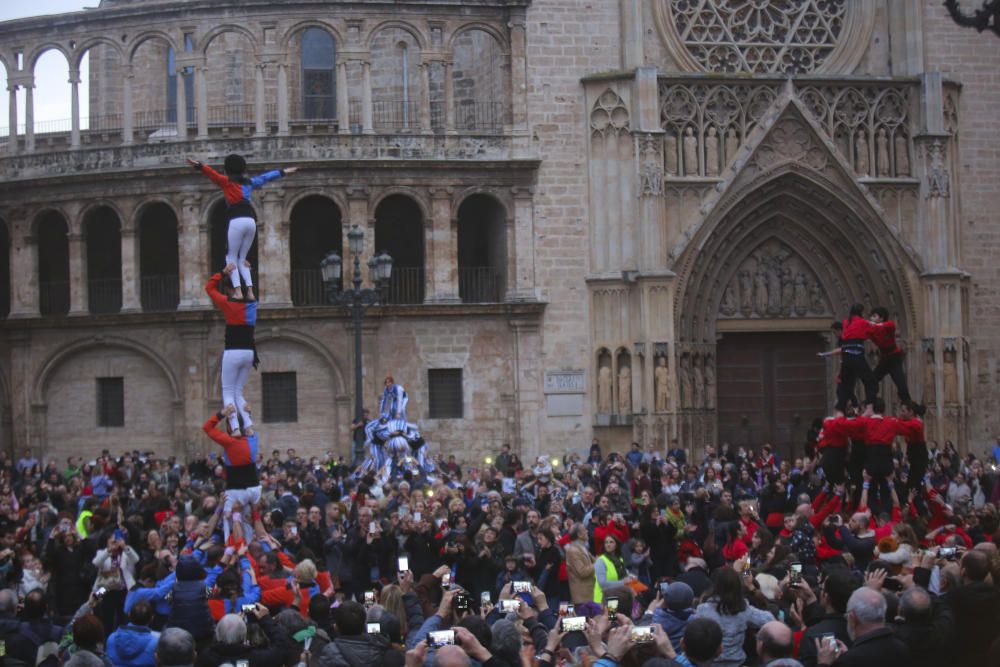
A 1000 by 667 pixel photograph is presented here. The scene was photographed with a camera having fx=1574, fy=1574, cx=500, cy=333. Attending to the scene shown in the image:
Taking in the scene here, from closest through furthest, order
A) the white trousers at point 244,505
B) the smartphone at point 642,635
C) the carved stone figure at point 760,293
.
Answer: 1. the smartphone at point 642,635
2. the white trousers at point 244,505
3. the carved stone figure at point 760,293

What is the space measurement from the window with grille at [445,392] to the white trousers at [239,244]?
16.8 meters

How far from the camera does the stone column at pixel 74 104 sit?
3497 cm

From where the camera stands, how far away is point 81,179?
1366 inches

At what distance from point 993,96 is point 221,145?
1780 centimetres

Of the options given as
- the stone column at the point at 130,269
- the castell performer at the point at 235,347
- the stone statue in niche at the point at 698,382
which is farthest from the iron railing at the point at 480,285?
the castell performer at the point at 235,347

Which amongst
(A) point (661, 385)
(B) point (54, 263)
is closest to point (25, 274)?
(B) point (54, 263)

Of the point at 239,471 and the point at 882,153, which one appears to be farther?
the point at 882,153

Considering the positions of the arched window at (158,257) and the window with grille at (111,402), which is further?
the arched window at (158,257)

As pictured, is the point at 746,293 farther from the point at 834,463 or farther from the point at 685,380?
the point at 834,463

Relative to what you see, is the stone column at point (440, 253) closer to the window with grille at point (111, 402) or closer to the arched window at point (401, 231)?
the arched window at point (401, 231)

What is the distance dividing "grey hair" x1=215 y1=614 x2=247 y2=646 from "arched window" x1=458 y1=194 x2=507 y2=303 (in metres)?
25.1

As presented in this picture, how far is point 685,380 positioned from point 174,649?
86.0ft

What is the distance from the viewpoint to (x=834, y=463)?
62.6ft

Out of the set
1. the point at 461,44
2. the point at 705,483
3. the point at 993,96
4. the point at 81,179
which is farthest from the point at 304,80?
the point at 705,483
